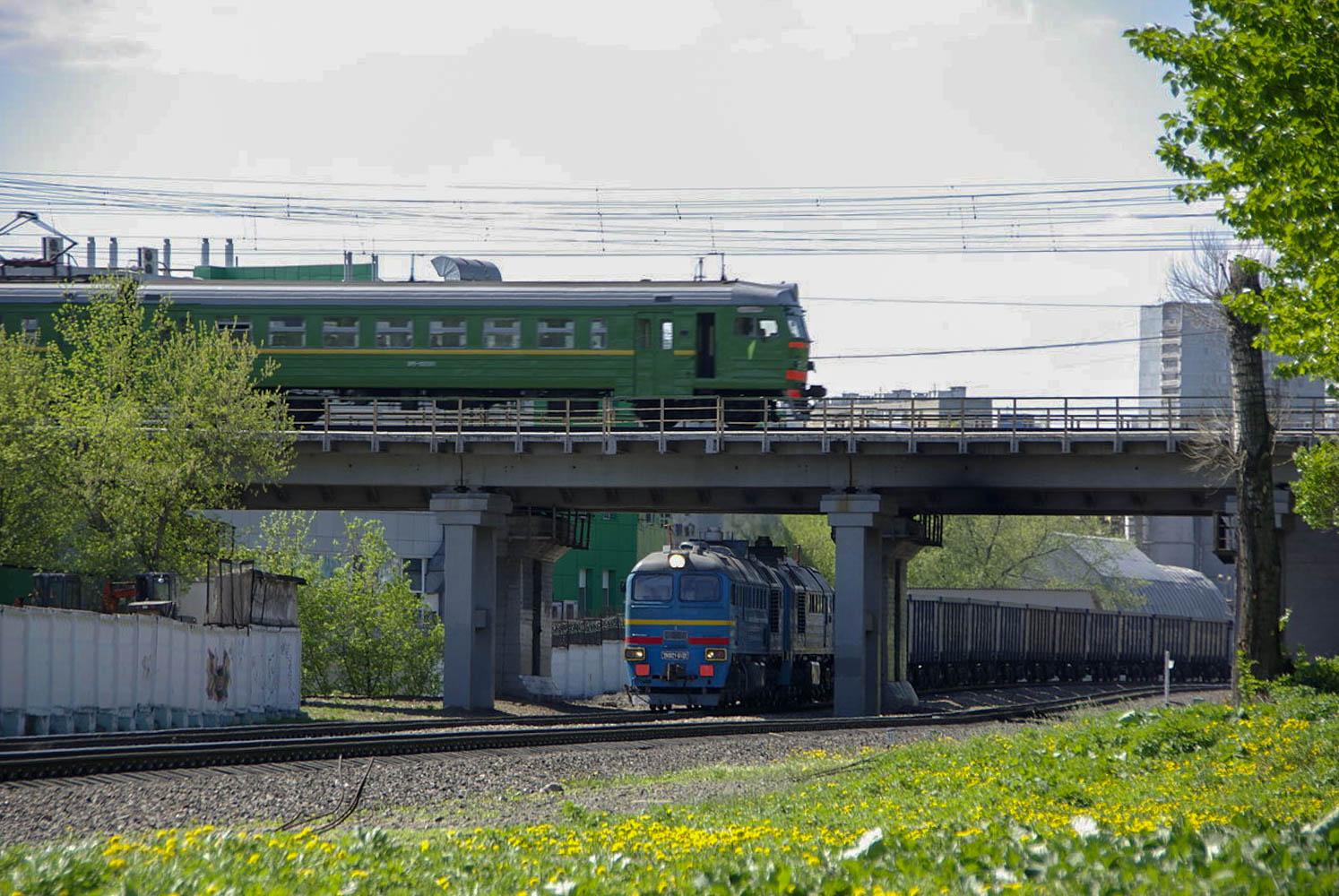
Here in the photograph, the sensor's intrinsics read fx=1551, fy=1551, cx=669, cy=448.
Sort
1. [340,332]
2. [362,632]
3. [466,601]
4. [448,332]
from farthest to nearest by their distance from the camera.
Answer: [362,632] → [466,601] → [340,332] → [448,332]

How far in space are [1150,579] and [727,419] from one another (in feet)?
212

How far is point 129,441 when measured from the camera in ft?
116

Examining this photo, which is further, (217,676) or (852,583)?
(852,583)

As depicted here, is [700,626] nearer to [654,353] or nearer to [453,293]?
[654,353]

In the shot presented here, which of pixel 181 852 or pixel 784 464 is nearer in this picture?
pixel 181 852

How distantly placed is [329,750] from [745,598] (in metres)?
17.9

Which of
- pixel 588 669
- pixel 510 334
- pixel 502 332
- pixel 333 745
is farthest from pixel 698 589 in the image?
pixel 588 669

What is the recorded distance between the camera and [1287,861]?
7.05 metres

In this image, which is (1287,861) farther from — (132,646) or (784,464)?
(784,464)

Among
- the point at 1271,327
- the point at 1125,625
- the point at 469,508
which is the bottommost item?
the point at 1125,625

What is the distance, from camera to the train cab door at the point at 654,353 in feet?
124

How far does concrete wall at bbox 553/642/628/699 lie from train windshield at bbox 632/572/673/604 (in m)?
13.5

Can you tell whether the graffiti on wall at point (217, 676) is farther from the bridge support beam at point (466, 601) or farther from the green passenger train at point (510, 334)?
the green passenger train at point (510, 334)

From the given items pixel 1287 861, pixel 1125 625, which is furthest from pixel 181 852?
pixel 1125 625
